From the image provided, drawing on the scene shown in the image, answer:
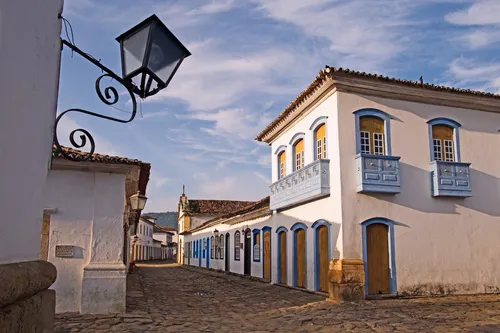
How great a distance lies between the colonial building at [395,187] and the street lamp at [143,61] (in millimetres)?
8618

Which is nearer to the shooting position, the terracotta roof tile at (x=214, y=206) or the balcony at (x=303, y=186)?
the balcony at (x=303, y=186)

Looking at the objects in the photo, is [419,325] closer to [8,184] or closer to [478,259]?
[478,259]

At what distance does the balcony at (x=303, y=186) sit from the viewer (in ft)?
40.2

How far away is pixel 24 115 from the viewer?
2.52 meters

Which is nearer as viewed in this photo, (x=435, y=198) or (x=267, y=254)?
(x=435, y=198)

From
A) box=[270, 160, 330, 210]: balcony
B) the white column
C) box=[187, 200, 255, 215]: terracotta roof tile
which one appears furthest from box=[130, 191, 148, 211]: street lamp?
box=[187, 200, 255, 215]: terracotta roof tile

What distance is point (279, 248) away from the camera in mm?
16047

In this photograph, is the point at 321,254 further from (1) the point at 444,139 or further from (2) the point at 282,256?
(1) the point at 444,139

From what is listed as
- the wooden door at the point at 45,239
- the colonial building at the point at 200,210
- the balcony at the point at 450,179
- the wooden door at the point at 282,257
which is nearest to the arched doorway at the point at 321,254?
the wooden door at the point at 282,257

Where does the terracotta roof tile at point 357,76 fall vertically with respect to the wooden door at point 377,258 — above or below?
above

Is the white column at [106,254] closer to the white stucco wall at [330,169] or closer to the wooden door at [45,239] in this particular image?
the wooden door at [45,239]

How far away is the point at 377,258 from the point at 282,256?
4.70 m

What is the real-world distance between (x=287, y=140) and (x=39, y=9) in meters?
13.1

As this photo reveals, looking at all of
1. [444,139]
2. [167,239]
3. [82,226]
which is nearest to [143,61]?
[82,226]
